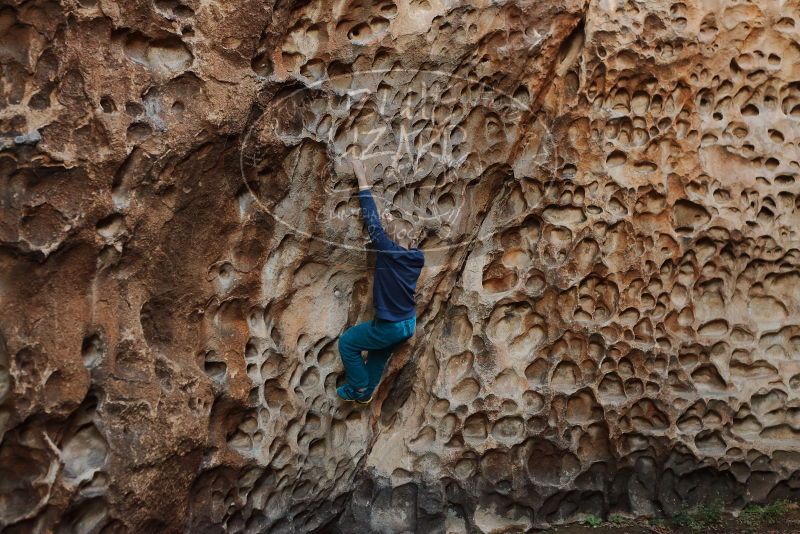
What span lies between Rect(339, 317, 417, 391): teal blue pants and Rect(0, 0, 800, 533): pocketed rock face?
0.43 feet

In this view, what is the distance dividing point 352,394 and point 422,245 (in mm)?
834

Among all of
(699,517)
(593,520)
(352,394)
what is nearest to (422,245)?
(352,394)

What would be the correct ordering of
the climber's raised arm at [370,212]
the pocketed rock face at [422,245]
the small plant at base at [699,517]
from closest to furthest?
the pocketed rock face at [422,245] < the climber's raised arm at [370,212] < the small plant at base at [699,517]

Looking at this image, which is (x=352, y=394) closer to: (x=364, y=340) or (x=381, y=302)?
(x=364, y=340)

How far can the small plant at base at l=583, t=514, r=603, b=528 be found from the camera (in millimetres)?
4895

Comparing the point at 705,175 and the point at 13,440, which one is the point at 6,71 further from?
the point at 705,175

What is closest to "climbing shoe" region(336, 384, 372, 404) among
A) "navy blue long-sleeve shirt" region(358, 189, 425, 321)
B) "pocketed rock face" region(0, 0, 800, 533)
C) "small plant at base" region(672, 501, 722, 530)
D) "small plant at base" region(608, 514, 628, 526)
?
"pocketed rock face" region(0, 0, 800, 533)

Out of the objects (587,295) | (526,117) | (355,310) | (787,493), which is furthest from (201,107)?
(787,493)

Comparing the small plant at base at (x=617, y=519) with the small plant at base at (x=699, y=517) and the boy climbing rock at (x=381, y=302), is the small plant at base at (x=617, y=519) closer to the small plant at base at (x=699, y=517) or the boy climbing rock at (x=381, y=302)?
the small plant at base at (x=699, y=517)

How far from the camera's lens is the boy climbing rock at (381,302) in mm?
4152

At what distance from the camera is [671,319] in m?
4.84

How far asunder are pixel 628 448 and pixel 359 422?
1.52 meters

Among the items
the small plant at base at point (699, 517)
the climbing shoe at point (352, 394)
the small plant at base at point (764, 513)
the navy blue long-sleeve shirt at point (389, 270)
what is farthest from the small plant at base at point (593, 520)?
the navy blue long-sleeve shirt at point (389, 270)

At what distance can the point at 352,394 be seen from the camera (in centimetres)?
430
